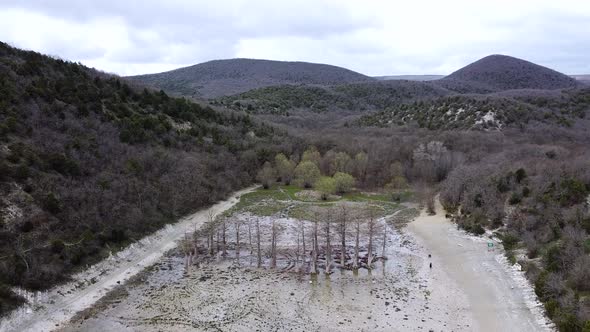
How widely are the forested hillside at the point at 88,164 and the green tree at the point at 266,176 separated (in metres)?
2.38

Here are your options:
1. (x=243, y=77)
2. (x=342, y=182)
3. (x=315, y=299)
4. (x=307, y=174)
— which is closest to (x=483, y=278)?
(x=315, y=299)

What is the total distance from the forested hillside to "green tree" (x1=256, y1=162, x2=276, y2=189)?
93.7 inches

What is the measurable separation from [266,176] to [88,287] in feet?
125

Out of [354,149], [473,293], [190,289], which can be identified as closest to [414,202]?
[354,149]

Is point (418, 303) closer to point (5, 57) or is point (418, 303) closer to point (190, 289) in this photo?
point (190, 289)

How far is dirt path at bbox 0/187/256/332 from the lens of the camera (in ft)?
87.6

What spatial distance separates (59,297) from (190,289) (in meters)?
8.29

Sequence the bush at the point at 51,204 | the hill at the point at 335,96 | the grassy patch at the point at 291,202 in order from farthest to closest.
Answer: the hill at the point at 335,96
the grassy patch at the point at 291,202
the bush at the point at 51,204

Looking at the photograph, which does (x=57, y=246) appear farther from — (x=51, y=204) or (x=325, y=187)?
(x=325, y=187)

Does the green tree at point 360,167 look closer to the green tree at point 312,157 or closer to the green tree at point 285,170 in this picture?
the green tree at point 312,157

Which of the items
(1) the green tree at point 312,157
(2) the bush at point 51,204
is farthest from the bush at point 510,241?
(2) the bush at point 51,204

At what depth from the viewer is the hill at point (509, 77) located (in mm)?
147750

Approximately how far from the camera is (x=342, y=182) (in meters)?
64.7

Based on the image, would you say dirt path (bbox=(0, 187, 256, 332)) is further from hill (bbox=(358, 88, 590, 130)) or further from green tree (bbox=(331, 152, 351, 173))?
hill (bbox=(358, 88, 590, 130))
